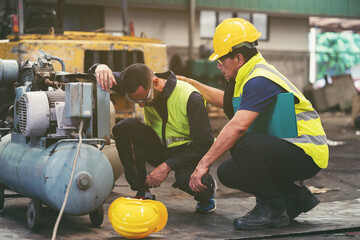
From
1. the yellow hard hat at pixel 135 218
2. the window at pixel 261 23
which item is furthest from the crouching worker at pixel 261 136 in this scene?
the window at pixel 261 23

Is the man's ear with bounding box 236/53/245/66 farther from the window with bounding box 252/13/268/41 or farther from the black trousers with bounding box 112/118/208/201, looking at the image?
the window with bounding box 252/13/268/41

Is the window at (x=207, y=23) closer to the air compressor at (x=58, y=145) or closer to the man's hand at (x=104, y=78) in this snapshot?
the air compressor at (x=58, y=145)

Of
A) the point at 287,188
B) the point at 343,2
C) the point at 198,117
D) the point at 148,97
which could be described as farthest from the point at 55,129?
the point at 343,2

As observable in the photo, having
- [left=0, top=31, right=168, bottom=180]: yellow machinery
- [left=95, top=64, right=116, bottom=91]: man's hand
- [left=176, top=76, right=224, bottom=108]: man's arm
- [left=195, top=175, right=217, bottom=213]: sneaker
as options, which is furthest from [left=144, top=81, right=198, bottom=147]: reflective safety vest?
[left=0, top=31, right=168, bottom=180]: yellow machinery

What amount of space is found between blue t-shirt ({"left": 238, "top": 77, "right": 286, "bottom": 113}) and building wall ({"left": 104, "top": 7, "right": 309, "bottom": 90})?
11.9 meters

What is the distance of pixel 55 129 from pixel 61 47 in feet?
13.2

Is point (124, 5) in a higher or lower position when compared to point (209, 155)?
higher

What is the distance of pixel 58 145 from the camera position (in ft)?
11.3

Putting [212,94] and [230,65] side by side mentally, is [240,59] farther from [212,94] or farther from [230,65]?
[212,94]

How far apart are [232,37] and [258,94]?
17.3 inches

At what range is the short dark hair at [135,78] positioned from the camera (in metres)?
3.68

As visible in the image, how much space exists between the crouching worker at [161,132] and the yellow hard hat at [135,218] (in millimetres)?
511

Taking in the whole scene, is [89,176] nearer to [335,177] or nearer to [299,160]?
[299,160]

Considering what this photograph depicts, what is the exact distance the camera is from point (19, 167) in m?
3.69
